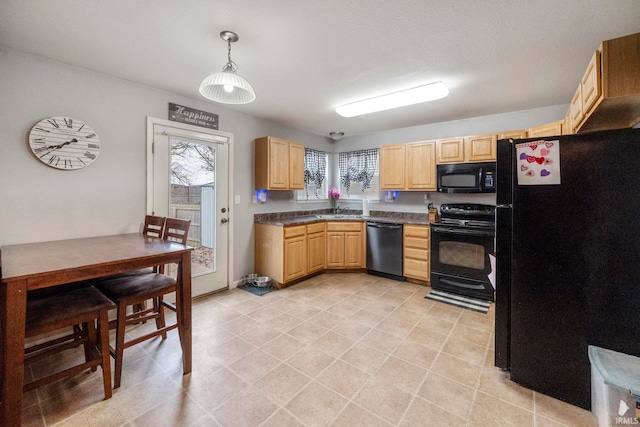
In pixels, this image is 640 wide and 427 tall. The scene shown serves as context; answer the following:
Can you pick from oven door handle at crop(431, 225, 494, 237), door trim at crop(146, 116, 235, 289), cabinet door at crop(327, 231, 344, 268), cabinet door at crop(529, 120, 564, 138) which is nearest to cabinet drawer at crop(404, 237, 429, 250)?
oven door handle at crop(431, 225, 494, 237)

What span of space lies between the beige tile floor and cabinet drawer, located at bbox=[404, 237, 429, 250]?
1098 mm

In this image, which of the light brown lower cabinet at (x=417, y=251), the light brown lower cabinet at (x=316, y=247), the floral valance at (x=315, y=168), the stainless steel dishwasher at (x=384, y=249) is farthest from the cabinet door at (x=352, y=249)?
the floral valance at (x=315, y=168)

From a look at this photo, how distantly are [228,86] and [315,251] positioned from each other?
2729 mm

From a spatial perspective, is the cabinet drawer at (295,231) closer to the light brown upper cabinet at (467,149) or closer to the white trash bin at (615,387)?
the light brown upper cabinet at (467,149)

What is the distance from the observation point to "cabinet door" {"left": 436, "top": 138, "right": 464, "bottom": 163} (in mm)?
3699

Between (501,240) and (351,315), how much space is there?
5.37 ft

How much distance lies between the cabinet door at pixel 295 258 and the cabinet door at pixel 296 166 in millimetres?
879

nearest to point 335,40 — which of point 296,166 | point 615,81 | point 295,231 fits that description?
point 615,81

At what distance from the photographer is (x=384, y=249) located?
13.5 ft

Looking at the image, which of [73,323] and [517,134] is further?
[517,134]

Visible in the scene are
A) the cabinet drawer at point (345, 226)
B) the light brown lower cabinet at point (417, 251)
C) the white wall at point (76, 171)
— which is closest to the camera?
the white wall at point (76, 171)

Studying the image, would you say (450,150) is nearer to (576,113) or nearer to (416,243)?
(416,243)

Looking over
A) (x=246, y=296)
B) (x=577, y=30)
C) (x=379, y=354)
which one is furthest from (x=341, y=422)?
(x=577, y=30)

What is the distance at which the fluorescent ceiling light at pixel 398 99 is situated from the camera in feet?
9.28
